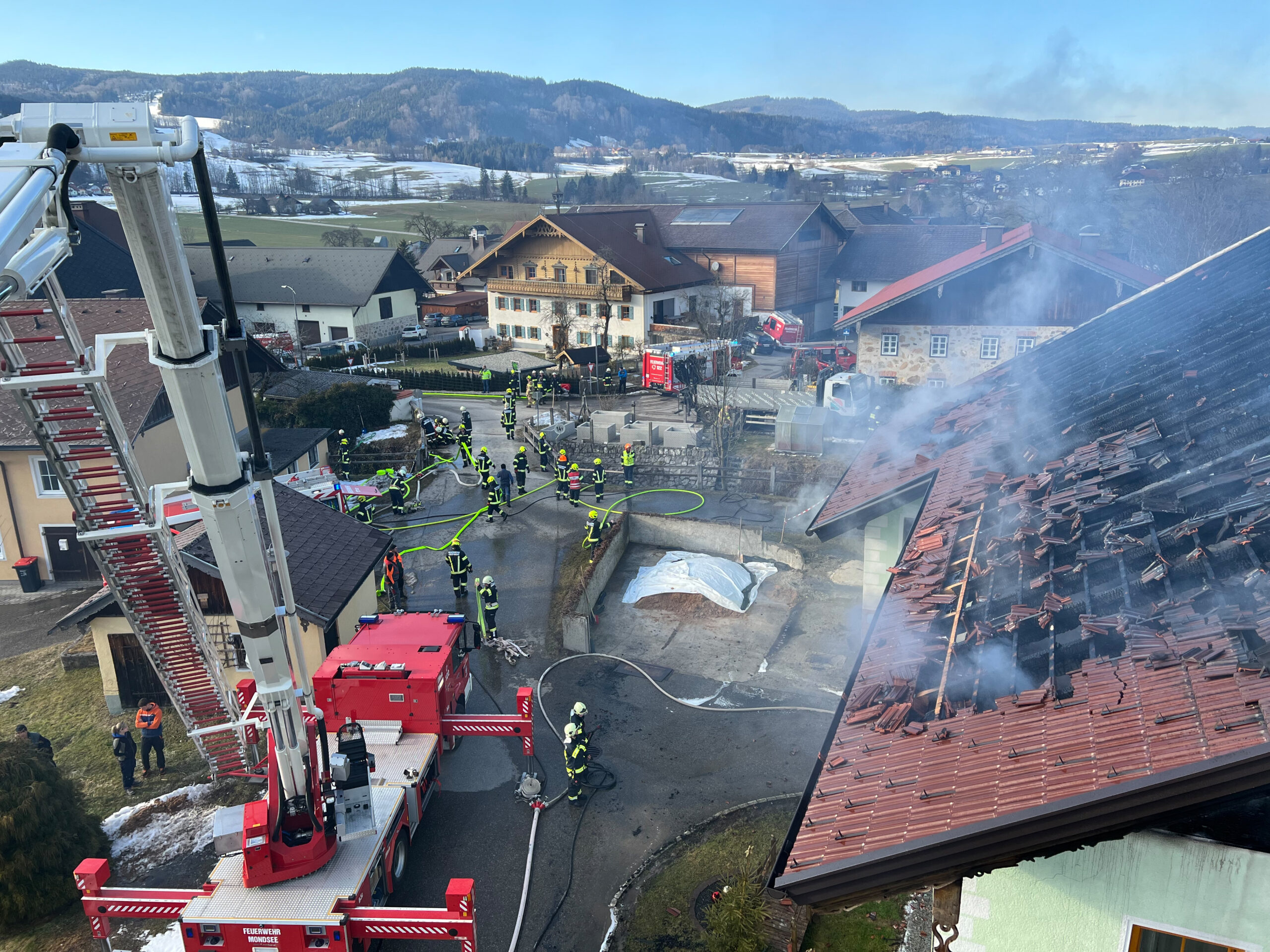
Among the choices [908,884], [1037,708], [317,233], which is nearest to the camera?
[908,884]

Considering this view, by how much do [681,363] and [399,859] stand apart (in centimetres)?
2331

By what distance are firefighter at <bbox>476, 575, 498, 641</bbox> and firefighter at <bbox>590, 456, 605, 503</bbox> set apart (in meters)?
6.35

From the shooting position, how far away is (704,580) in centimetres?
1504

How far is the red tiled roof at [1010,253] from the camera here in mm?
24469

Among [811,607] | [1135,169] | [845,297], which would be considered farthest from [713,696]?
[1135,169]

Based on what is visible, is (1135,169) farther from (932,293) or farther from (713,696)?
(713,696)

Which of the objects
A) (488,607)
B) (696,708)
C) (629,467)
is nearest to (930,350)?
(629,467)

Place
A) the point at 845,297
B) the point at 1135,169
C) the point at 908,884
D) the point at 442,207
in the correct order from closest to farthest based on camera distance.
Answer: the point at 908,884 → the point at 845,297 → the point at 1135,169 → the point at 442,207

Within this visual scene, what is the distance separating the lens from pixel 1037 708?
4.41m

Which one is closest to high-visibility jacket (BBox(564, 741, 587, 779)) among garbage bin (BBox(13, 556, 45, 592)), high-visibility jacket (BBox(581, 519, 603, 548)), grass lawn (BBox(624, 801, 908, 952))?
grass lawn (BBox(624, 801, 908, 952))

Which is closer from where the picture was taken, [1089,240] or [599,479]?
[599,479]

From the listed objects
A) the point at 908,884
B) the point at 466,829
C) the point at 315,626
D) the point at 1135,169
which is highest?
the point at 1135,169

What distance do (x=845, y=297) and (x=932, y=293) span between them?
18582 millimetres

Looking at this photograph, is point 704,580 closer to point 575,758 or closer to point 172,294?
point 575,758
